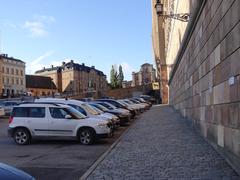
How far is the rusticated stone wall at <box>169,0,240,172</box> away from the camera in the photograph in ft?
29.8

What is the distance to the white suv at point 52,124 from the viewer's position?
17.1 m

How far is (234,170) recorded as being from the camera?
9336mm

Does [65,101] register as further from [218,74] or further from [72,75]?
[72,75]

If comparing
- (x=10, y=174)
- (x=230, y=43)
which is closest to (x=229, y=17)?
(x=230, y=43)

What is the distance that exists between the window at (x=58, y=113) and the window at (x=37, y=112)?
0.38 m

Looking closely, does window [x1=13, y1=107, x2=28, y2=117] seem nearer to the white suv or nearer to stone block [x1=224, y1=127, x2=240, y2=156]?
the white suv

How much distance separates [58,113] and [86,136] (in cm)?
140

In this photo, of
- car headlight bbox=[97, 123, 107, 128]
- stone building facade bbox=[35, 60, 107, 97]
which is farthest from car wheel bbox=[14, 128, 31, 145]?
stone building facade bbox=[35, 60, 107, 97]

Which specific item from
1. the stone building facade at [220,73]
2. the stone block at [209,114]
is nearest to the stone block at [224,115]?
the stone building facade at [220,73]

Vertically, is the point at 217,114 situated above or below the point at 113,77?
below

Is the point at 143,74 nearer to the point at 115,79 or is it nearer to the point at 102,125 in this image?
the point at 115,79

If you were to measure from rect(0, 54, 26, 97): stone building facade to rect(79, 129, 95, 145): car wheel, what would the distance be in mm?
109209

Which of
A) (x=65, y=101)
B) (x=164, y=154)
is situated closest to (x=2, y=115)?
(x=65, y=101)

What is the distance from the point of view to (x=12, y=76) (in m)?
133
